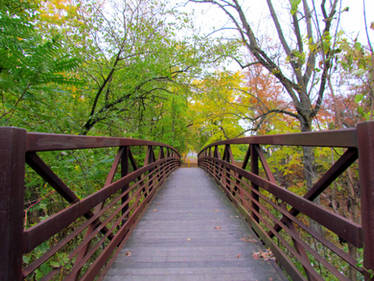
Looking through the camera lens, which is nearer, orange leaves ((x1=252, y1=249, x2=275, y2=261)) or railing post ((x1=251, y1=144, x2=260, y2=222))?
orange leaves ((x1=252, y1=249, x2=275, y2=261))

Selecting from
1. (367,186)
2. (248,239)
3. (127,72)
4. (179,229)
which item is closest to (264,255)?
(248,239)

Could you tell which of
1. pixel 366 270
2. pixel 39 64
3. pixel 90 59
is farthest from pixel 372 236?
pixel 90 59

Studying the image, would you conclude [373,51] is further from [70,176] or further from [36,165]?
[70,176]

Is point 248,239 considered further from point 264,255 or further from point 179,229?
point 179,229

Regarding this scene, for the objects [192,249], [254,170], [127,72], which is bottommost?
[192,249]

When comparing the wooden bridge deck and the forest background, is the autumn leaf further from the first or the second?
the forest background

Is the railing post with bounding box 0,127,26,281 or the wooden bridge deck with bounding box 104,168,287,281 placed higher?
the railing post with bounding box 0,127,26,281

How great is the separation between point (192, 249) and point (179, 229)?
2.20ft

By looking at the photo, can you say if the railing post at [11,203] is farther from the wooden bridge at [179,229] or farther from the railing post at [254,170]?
the railing post at [254,170]

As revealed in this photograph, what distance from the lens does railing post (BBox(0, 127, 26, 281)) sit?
107 cm

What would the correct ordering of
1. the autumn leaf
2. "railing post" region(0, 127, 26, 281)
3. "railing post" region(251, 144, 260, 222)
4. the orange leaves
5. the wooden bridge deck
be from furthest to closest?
"railing post" region(251, 144, 260, 222)
the autumn leaf
the orange leaves
the wooden bridge deck
"railing post" region(0, 127, 26, 281)

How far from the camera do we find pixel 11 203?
1082 mm

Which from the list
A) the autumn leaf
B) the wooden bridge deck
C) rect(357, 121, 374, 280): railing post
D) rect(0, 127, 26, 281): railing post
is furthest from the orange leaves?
rect(0, 127, 26, 281): railing post

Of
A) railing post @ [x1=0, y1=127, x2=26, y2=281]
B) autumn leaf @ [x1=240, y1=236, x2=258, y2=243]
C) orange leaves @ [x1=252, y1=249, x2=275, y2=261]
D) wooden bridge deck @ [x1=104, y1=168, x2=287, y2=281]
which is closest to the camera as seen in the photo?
railing post @ [x1=0, y1=127, x2=26, y2=281]
